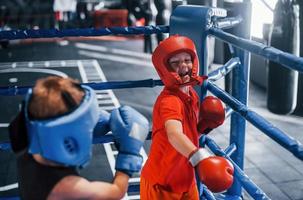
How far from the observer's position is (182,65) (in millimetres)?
1810

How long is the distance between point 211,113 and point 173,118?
1.20 feet

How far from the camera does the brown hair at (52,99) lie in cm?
123

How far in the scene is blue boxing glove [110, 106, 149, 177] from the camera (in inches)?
54.1

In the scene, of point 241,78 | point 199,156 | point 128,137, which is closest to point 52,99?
point 128,137

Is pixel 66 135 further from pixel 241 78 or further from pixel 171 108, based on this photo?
pixel 241 78

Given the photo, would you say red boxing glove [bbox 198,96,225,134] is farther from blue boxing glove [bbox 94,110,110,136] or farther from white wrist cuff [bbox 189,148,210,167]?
blue boxing glove [bbox 94,110,110,136]

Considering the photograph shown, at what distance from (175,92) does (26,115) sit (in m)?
0.75

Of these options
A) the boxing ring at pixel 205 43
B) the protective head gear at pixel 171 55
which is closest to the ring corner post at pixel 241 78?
the boxing ring at pixel 205 43

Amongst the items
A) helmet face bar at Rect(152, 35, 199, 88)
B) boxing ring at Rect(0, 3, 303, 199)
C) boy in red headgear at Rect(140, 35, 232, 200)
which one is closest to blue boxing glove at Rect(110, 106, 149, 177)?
boy in red headgear at Rect(140, 35, 232, 200)

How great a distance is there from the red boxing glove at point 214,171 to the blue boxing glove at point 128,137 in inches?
9.1

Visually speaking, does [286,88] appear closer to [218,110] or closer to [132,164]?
[218,110]

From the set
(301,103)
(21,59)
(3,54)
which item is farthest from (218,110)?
(3,54)

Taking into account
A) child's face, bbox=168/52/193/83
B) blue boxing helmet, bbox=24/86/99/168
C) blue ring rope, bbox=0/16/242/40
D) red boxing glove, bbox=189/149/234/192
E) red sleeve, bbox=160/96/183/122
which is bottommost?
red boxing glove, bbox=189/149/234/192

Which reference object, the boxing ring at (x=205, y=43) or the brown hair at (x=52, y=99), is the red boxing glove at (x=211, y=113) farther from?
the brown hair at (x=52, y=99)
